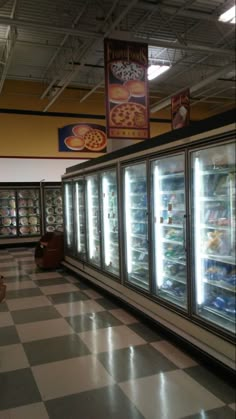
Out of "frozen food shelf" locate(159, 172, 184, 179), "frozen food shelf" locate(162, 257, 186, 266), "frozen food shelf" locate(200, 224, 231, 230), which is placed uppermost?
"frozen food shelf" locate(159, 172, 184, 179)

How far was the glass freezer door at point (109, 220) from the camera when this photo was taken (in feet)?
20.4

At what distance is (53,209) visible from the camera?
13062 mm

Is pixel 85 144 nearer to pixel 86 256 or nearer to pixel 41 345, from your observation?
pixel 86 256

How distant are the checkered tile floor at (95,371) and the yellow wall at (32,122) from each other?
8722mm

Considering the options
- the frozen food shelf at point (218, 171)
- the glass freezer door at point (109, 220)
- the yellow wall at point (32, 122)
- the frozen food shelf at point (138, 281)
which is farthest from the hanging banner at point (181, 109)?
the yellow wall at point (32, 122)

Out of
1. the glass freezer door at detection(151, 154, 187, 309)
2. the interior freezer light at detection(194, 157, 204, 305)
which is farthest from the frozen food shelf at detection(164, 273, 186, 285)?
the interior freezer light at detection(194, 157, 204, 305)

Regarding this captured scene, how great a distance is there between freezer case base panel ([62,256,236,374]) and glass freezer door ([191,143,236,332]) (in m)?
0.19

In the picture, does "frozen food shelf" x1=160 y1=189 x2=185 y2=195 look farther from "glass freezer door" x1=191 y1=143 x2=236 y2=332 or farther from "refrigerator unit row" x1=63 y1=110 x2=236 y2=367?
"glass freezer door" x1=191 y1=143 x2=236 y2=332

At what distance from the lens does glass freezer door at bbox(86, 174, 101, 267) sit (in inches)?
275

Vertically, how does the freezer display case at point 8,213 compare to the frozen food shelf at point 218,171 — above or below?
below

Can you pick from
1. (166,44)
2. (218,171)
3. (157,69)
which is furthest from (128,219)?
(157,69)

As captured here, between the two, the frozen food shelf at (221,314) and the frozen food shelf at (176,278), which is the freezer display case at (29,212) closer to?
the frozen food shelf at (176,278)

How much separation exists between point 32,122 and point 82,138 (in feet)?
6.41

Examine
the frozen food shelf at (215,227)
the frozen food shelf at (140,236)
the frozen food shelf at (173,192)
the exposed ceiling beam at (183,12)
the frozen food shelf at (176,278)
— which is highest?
the exposed ceiling beam at (183,12)
